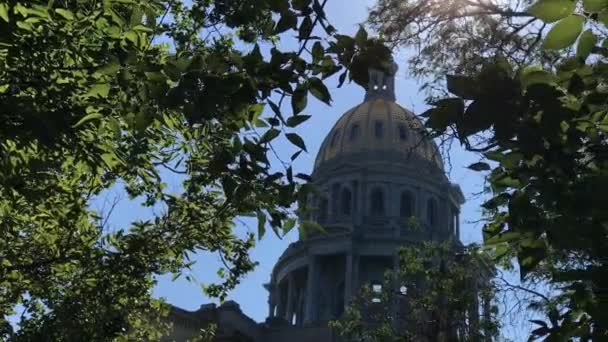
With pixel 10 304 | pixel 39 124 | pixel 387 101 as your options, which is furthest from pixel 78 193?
pixel 387 101

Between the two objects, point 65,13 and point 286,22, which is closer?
point 286,22

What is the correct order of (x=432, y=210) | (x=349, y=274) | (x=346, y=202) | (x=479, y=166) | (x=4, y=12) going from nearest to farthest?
(x=479, y=166), (x=4, y=12), (x=349, y=274), (x=346, y=202), (x=432, y=210)

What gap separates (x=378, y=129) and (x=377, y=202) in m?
7.68

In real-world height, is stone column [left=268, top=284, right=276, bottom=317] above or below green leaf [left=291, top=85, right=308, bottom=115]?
above

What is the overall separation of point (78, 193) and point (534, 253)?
338 inches

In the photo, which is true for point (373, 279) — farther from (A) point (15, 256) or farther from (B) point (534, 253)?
(B) point (534, 253)

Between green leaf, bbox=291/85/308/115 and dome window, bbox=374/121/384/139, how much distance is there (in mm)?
76413

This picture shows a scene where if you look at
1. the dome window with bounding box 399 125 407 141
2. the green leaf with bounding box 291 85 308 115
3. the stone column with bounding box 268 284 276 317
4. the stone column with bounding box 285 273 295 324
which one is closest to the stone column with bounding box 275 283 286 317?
the stone column with bounding box 268 284 276 317

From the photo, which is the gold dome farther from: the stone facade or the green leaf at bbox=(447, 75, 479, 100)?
the green leaf at bbox=(447, 75, 479, 100)

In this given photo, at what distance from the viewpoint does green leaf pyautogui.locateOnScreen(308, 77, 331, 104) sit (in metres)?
5.27

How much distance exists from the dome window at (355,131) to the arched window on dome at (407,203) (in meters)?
7.68

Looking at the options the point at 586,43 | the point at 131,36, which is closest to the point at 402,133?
the point at 131,36

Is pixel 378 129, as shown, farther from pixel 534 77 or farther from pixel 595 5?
pixel 595 5

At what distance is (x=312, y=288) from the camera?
7594 centimetres
